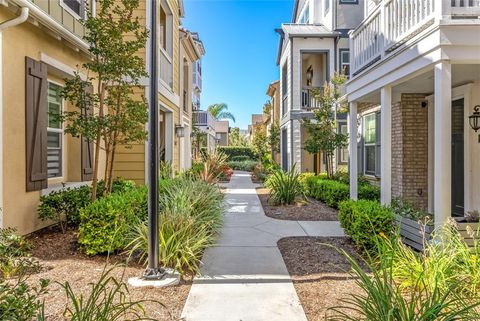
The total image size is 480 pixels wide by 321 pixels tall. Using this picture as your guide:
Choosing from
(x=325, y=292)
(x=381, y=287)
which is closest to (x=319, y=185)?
(x=325, y=292)

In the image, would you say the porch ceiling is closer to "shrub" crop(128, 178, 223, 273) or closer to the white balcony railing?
"shrub" crop(128, 178, 223, 273)

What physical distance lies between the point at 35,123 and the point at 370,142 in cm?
820

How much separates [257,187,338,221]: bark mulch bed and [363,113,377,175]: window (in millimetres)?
1769

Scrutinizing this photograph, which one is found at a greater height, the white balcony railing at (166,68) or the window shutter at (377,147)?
the white balcony railing at (166,68)

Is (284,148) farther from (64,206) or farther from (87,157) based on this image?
(64,206)

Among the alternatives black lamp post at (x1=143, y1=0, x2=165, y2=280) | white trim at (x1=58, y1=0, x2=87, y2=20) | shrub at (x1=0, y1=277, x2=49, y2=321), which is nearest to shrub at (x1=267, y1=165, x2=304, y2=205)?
black lamp post at (x1=143, y1=0, x2=165, y2=280)

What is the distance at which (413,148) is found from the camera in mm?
7656

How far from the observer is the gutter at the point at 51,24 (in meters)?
4.91

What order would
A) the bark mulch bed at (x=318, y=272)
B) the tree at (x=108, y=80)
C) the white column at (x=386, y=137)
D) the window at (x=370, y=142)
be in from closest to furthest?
the bark mulch bed at (x=318, y=272) → the tree at (x=108, y=80) → the white column at (x=386, y=137) → the window at (x=370, y=142)

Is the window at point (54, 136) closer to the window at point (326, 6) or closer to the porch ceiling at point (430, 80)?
the porch ceiling at point (430, 80)

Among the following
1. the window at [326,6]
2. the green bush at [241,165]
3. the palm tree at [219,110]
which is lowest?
the green bush at [241,165]

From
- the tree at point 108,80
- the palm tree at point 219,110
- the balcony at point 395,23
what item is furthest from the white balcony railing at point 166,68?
the palm tree at point 219,110

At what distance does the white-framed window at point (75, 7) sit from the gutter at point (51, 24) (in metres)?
0.51

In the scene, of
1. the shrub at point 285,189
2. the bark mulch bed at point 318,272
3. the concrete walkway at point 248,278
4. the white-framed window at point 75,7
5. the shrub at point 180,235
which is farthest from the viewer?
the shrub at point 285,189
